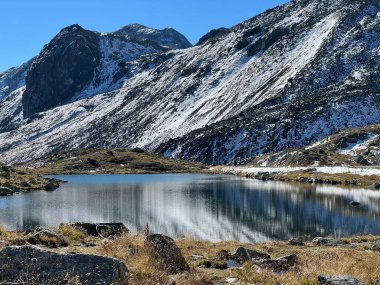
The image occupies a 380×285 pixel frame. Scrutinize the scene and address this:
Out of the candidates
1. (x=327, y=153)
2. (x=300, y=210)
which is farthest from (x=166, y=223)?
(x=327, y=153)

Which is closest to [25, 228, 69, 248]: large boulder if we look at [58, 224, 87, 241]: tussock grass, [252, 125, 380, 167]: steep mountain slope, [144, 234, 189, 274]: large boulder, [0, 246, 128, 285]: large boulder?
[144, 234, 189, 274]: large boulder

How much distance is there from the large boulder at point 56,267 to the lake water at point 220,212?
36484mm

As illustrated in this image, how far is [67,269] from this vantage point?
8.30 metres

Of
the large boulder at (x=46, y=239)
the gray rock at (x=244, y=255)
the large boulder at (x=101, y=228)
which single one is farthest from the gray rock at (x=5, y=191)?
the large boulder at (x=46, y=239)

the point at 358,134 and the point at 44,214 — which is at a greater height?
the point at 358,134

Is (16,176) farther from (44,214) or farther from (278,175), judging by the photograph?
(278,175)

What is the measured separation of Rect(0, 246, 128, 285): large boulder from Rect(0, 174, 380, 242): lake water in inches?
1436

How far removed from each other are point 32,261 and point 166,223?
47.8 metres

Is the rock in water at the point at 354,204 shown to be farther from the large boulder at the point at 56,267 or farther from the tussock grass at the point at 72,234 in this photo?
the large boulder at the point at 56,267

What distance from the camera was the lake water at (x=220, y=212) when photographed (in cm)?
4975

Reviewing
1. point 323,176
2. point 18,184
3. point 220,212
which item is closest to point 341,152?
point 323,176

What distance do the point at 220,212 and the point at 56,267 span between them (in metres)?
58.4

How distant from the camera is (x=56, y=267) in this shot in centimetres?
834

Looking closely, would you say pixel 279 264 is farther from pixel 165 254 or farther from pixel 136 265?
pixel 136 265
